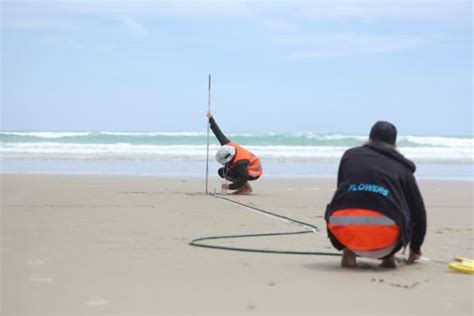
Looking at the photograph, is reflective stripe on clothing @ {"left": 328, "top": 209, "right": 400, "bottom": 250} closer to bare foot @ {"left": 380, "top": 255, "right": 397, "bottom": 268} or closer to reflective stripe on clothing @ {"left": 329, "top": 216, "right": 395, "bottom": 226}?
reflective stripe on clothing @ {"left": 329, "top": 216, "right": 395, "bottom": 226}

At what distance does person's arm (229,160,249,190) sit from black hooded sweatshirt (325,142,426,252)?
726 centimetres

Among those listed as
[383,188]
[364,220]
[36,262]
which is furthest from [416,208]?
[36,262]

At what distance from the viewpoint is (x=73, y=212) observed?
33.4ft

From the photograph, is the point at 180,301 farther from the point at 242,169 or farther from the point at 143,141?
the point at 143,141

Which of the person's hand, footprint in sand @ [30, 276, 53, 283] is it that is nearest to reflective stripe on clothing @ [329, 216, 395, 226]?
the person's hand

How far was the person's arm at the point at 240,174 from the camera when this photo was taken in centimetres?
1348

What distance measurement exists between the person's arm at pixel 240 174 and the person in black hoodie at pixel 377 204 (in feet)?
Result: 23.8

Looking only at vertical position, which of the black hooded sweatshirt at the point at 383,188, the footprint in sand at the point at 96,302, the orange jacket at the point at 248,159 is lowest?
the footprint in sand at the point at 96,302

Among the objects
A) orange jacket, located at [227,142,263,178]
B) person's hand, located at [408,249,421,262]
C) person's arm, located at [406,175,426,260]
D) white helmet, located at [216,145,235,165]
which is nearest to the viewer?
person's arm, located at [406,175,426,260]

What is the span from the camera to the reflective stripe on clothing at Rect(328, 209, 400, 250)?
19.5 ft

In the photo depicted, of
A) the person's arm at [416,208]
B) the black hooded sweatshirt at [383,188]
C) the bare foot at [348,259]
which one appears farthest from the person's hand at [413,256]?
the bare foot at [348,259]

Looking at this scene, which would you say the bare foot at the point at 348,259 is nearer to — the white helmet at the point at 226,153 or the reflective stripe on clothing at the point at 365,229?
the reflective stripe on clothing at the point at 365,229

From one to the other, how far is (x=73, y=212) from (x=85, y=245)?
3.07m

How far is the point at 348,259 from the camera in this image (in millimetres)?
6289
